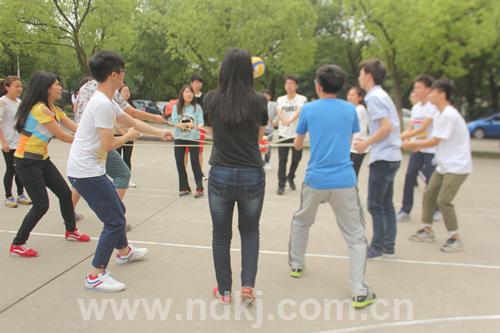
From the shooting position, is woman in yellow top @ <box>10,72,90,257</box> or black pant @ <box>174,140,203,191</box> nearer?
woman in yellow top @ <box>10,72,90,257</box>

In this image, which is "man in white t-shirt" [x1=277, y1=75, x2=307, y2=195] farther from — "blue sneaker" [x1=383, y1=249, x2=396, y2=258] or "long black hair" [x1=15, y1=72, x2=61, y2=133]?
"long black hair" [x1=15, y1=72, x2=61, y2=133]

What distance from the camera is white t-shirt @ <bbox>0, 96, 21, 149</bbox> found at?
236 inches

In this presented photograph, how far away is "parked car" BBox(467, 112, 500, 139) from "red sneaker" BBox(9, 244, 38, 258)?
2371cm

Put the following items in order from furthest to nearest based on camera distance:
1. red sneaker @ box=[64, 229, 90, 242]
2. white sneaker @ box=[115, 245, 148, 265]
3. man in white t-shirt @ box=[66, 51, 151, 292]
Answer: red sneaker @ box=[64, 229, 90, 242] → white sneaker @ box=[115, 245, 148, 265] → man in white t-shirt @ box=[66, 51, 151, 292]

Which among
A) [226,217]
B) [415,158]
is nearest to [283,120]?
[415,158]

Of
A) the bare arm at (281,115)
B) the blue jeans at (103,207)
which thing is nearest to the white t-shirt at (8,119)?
the blue jeans at (103,207)

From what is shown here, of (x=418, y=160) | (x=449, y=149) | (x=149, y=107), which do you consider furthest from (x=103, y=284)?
(x=149, y=107)

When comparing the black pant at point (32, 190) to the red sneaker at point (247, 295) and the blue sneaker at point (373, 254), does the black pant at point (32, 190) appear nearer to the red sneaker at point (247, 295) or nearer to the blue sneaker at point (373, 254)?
the red sneaker at point (247, 295)

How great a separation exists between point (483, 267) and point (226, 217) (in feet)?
9.16

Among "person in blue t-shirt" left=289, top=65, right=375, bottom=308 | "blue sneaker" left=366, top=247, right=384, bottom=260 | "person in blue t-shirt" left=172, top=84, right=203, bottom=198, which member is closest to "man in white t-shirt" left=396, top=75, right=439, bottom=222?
"blue sneaker" left=366, top=247, right=384, bottom=260

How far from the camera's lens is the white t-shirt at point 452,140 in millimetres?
4598

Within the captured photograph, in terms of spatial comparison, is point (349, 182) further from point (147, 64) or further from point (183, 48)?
point (147, 64)

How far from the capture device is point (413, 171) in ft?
20.5

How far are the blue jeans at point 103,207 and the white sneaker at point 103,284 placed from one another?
10 centimetres
